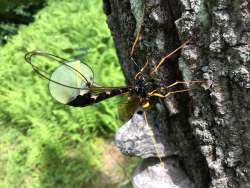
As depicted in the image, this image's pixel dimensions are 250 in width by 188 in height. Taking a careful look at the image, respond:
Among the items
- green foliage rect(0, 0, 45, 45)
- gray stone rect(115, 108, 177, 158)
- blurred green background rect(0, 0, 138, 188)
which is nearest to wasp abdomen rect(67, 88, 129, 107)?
gray stone rect(115, 108, 177, 158)

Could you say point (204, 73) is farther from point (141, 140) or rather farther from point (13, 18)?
point (13, 18)

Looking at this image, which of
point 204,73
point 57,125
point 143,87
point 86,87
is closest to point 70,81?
point 86,87

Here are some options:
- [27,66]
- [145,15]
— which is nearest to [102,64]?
[27,66]

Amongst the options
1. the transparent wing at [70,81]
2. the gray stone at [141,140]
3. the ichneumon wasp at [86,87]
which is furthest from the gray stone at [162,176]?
the transparent wing at [70,81]

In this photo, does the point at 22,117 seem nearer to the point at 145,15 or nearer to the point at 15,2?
the point at 15,2

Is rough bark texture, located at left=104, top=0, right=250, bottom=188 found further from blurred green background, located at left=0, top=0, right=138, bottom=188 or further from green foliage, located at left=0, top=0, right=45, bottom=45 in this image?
green foliage, located at left=0, top=0, right=45, bottom=45

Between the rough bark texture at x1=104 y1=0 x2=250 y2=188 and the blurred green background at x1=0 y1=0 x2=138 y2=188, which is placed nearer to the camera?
the rough bark texture at x1=104 y1=0 x2=250 y2=188
